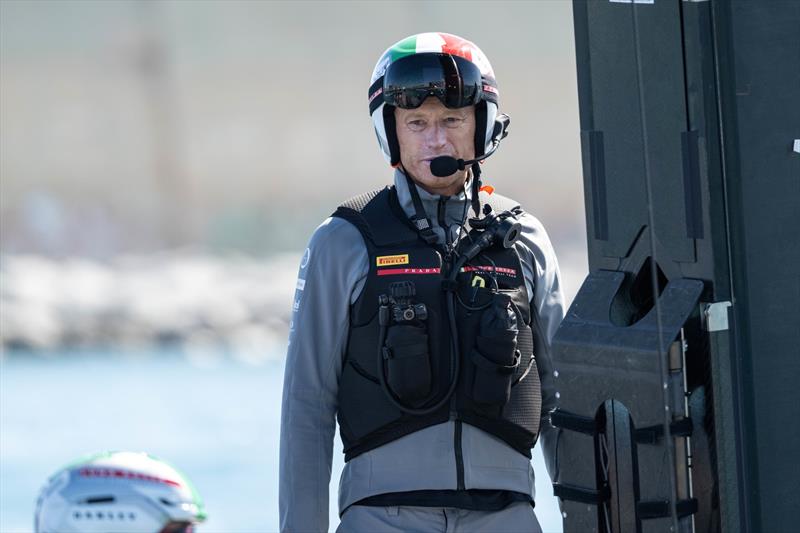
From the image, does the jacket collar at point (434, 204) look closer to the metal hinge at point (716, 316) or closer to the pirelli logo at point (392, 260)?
the pirelli logo at point (392, 260)

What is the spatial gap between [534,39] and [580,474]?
60.2ft

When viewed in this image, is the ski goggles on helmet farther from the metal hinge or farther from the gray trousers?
the gray trousers

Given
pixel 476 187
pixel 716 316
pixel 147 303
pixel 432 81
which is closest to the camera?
pixel 716 316

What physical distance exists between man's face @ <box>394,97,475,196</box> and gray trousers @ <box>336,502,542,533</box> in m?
0.75

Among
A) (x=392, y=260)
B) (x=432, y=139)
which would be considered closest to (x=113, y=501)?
(x=392, y=260)

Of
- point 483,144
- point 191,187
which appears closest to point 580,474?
point 483,144

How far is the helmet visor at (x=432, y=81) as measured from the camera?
10.8 ft

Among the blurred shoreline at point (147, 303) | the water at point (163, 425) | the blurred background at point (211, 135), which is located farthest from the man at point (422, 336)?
the blurred background at point (211, 135)

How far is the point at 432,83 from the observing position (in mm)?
3271

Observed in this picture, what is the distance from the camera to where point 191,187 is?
20500 mm

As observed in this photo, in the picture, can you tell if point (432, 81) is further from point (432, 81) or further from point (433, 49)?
point (433, 49)

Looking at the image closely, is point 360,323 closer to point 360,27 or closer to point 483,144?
point 483,144

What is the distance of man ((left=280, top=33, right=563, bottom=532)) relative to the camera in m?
3.14

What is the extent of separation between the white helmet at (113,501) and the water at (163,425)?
15.7 feet
